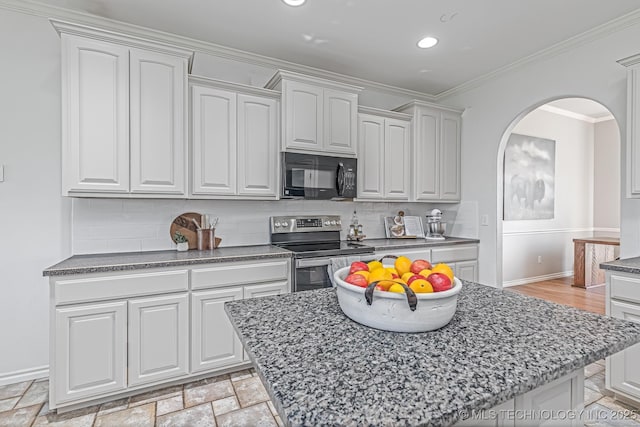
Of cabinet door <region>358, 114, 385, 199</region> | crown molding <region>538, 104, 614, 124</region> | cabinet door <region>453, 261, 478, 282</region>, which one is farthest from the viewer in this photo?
crown molding <region>538, 104, 614, 124</region>

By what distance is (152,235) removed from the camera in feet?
9.02

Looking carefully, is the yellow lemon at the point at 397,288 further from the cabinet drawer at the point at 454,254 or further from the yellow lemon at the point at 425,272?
the cabinet drawer at the point at 454,254

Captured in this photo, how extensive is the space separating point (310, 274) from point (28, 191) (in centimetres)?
214

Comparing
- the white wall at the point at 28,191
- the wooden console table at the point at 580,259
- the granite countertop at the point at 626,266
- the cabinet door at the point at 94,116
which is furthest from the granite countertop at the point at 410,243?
the wooden console table at the point at 580,259

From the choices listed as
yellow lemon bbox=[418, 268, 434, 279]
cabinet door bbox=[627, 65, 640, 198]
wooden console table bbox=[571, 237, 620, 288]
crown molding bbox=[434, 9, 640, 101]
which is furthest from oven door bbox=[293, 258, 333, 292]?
wooden console table bbox=[571, 237, 620, 288]

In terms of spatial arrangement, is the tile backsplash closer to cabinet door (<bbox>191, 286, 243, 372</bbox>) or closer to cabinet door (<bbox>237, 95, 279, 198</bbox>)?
cabinet door (<bbox>237, 95, 279, 198</bbox>)

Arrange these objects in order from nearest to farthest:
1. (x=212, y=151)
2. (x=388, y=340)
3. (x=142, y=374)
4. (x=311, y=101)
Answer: (x=388, y=340) < (x=142, y=374) < (x=212, y=151) < (x=311, y=101)

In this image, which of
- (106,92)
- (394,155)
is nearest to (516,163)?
(394,155)

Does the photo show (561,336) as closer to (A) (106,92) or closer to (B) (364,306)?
(B) (364,306)

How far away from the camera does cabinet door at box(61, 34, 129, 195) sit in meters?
2.18

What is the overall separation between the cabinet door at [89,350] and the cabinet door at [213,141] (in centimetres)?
104

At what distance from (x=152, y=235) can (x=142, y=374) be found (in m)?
1.06

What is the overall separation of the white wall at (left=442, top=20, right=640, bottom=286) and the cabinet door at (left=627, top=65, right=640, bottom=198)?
30 centimetres

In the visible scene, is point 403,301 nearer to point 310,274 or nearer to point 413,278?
point 413,278
